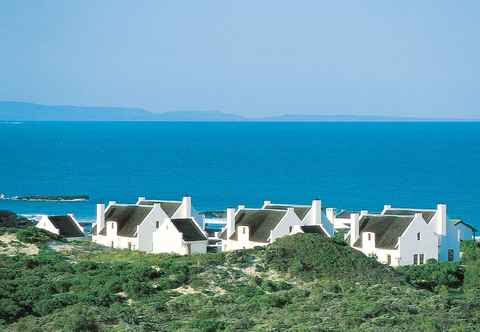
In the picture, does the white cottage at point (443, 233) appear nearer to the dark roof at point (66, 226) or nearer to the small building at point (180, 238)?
the small building at point (180, 238)

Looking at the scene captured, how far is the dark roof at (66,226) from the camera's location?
67938mm

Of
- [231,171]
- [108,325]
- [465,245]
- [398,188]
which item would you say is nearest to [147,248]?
[465,245]

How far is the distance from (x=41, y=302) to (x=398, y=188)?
122 m

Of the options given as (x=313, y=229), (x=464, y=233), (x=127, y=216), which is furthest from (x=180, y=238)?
(x=464, y=233)

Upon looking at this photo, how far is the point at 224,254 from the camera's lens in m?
53.7

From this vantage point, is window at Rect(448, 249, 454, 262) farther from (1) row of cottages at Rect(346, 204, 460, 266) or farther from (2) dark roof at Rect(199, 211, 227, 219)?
(2) dark roof at Rect(199, 211, 227, 219)

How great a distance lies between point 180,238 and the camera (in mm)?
62219

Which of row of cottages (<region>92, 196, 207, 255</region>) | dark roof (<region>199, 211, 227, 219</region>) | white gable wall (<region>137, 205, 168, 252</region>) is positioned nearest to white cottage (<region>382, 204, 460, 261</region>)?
row of cottages (<region>92, 196, 207, 255</region>)

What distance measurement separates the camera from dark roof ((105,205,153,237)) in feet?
217

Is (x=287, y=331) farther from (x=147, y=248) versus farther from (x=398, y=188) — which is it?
(x=398, y=188)

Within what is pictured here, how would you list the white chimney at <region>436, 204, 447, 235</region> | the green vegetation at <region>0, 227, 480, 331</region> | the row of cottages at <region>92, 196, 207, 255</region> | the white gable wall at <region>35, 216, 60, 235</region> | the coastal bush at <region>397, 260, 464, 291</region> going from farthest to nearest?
the white gable wall at <region>35, 216, 60, 235</region>
the white chimney at <region>436, 204, 447, 235</region>
the row of cottages at <region>92, 196, 207, 255</region>
the coastal bush at <region>397, 260, 464, 291</region>
the green vegetation at <region>0, 227, 480, 331</region>

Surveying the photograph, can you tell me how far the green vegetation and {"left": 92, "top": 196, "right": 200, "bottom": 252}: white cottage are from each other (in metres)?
6.49

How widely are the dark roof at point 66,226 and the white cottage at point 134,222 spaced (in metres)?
1.26

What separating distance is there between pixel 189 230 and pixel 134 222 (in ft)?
16.7
